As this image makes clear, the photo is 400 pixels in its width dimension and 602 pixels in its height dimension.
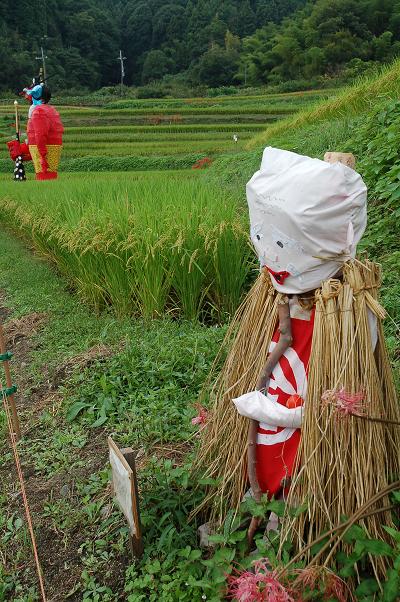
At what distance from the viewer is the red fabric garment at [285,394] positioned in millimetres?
1377

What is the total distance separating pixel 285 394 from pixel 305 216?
0.44m

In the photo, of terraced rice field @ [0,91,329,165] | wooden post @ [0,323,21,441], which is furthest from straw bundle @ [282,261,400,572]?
terraced rice field @ [0,91,329,165]

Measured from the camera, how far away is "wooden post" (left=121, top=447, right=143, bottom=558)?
143 centimetres

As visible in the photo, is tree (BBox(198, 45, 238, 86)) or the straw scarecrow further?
tree (BBox(198, 45, 238, 86))

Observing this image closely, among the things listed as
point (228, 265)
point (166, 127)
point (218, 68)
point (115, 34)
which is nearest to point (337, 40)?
point (166, 127)

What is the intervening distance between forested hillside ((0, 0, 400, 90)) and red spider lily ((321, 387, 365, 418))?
26184 millimetres

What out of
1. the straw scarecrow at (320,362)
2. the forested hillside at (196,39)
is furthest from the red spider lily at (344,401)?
the forested hillside at (196,39)

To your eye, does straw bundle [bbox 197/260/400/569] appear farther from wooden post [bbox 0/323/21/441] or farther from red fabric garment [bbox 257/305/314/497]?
wooden post [bbox 0/323/21/441]

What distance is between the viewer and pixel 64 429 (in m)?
2.29

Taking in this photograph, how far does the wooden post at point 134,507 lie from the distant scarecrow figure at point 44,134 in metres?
7.92

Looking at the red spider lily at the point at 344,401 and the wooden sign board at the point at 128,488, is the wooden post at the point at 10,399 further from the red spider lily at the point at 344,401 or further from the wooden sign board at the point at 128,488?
the red spider lily at the point at 344,401

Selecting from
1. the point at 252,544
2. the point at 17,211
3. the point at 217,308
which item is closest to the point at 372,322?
the point at 252,544

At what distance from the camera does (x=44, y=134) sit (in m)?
8.65

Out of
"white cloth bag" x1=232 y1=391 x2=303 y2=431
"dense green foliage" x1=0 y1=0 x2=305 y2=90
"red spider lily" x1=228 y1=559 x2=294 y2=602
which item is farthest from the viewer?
"dense green foliage" x1=0 y1=0 x2=305 y2=90
